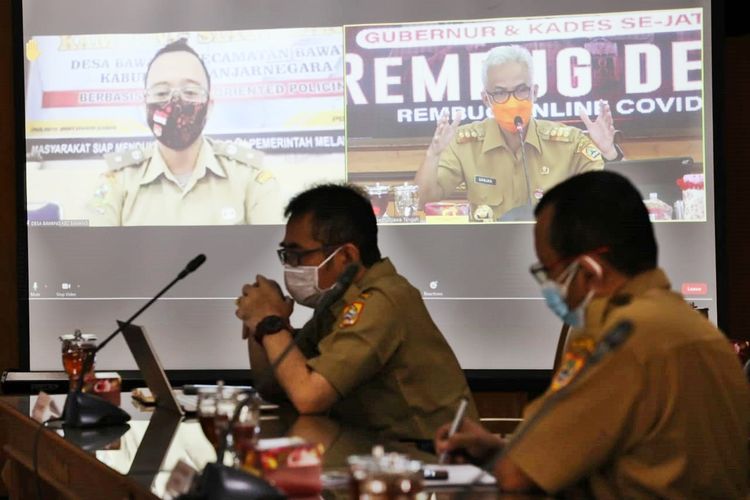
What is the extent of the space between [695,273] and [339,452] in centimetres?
257

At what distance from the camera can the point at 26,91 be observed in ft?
15.4

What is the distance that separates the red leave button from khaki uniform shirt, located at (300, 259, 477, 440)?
1770mm

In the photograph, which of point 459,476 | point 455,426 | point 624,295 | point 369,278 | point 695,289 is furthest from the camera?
point 695,289

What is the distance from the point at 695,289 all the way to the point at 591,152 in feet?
2.19

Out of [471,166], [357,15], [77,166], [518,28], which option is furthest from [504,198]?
[77,166]

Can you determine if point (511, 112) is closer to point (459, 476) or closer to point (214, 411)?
point (214, 411)

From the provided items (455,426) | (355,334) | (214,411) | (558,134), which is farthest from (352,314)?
(558,134)

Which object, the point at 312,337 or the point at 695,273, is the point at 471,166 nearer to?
the point at 695,273

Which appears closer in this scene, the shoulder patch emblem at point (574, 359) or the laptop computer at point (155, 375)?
the shoulder patch emblem at point (574, 359)

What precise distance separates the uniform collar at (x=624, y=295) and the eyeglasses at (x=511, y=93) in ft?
8.84

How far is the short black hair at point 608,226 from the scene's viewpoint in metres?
1.79

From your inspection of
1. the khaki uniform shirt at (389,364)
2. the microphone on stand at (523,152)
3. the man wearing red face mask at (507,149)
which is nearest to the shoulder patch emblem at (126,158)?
the man wearing red face mask at (507,149)

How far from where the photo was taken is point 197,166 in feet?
15.2

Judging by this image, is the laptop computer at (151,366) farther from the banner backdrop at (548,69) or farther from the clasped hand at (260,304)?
the banner backdrop at (548,69)
